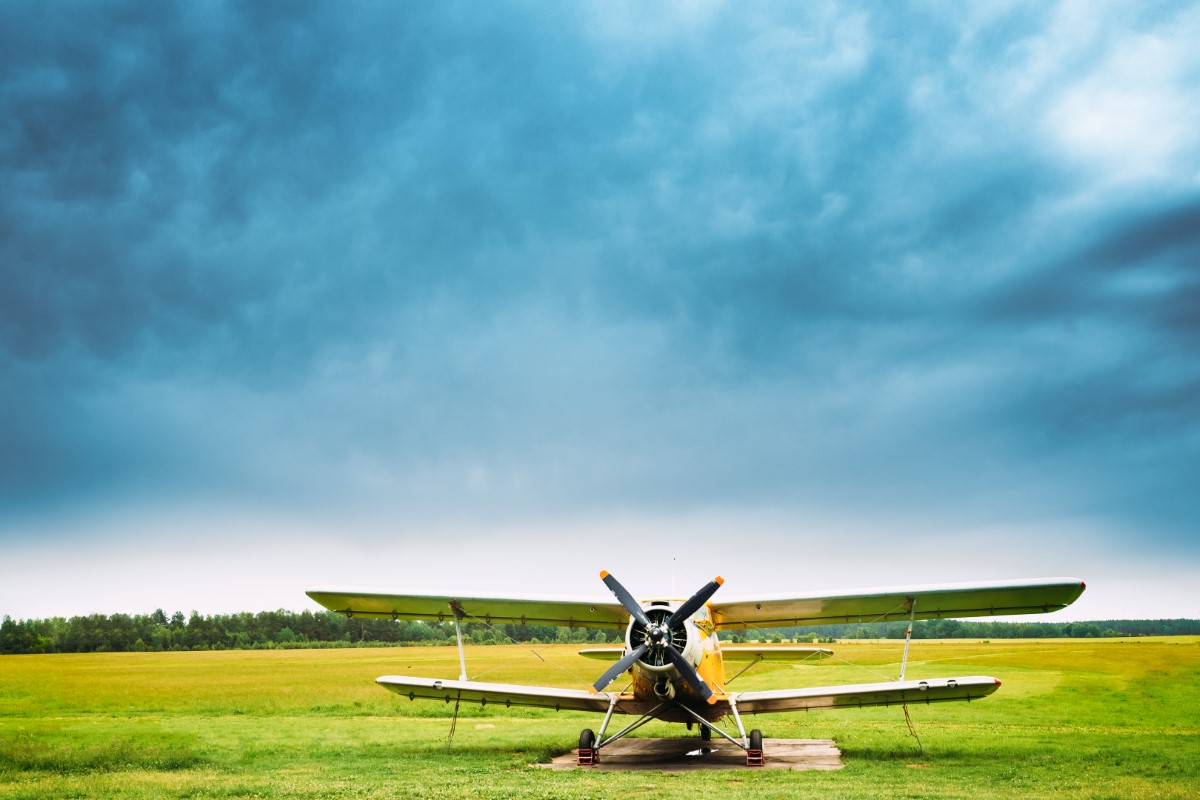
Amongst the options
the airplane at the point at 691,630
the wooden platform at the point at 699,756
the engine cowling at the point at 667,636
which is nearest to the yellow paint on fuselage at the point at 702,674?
the airplane at the point at 691,630

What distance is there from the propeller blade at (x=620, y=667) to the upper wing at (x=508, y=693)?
6.49 ft

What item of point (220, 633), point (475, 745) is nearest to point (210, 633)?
point (220, 633)

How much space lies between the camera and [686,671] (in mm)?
15859

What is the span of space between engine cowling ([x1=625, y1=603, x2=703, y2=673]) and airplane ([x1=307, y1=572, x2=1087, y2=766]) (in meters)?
0.02

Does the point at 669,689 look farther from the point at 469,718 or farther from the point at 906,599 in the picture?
the point at 469,718

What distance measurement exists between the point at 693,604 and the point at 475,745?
772 cm

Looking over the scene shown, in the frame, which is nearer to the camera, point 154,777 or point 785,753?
point 154,777

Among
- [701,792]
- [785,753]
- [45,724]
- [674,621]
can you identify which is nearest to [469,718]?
[45,724]

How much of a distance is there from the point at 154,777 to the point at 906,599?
14902 millimetres

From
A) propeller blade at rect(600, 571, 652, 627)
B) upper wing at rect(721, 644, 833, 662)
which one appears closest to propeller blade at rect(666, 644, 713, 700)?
propeller blade at rect(600, 571, 652, 627)

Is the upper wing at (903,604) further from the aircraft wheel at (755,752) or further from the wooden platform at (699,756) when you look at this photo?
the aircraft wheel at (755,752)

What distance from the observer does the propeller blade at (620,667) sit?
50.7ft

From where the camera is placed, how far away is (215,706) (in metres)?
33.8

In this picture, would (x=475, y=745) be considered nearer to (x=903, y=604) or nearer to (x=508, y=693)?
(x=508, y=693)
